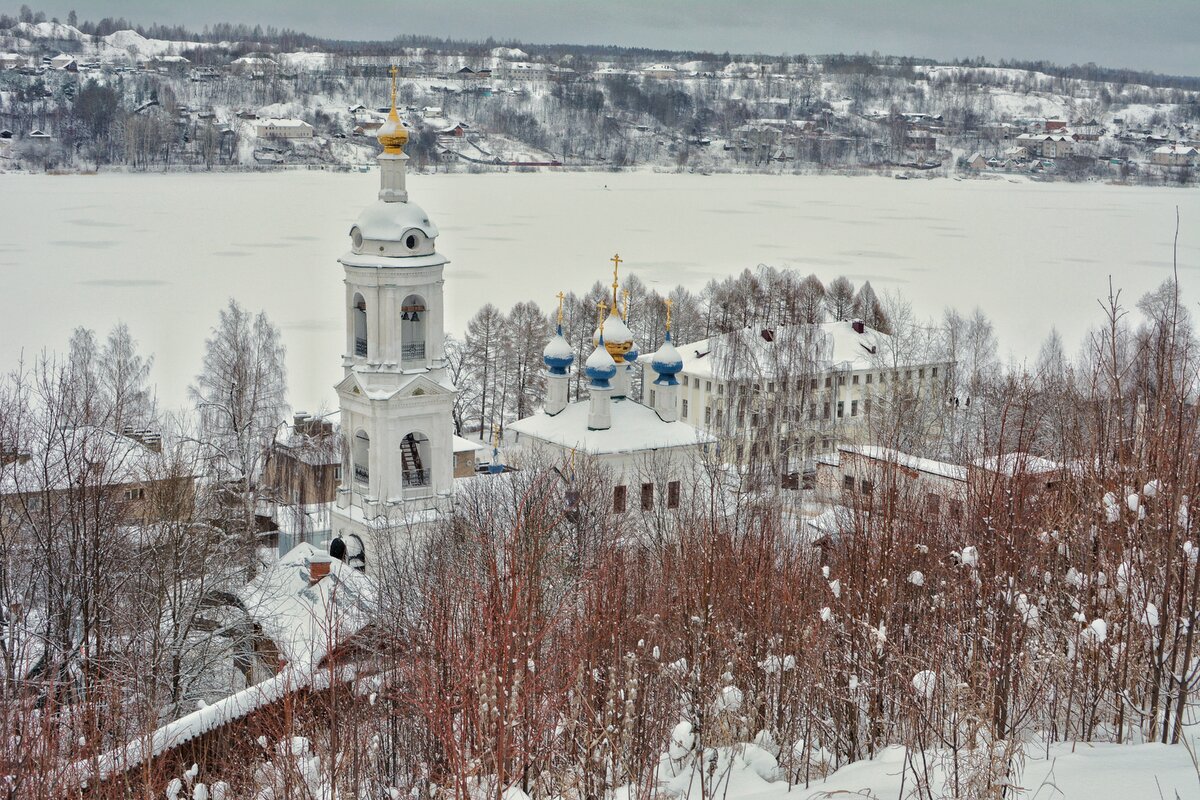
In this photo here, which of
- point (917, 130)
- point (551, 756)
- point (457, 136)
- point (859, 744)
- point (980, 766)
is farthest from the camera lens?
point (917, 130)

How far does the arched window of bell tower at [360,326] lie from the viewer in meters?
13.4

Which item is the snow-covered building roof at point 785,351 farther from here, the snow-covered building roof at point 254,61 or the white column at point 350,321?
the snow-covered building roof at point 254,61

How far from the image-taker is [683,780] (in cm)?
628

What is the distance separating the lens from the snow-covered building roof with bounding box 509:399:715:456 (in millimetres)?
15477

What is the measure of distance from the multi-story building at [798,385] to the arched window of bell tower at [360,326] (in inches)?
304

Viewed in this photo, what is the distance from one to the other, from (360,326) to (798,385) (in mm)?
11909

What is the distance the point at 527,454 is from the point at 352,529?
9.07ft

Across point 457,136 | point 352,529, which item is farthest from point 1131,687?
point 457,136

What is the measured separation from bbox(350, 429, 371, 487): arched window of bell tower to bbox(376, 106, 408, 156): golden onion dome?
2.95 metres

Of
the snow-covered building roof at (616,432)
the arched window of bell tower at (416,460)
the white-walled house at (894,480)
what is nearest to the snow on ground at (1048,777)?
the white-walled house at (894,480)

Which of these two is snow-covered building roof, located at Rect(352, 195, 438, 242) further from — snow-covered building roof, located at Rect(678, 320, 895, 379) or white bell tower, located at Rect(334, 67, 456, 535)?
snow-covered building roof, located at Rect(678, 320, 895, 379)

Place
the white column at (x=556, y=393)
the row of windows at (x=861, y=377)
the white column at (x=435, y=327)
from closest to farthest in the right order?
the white column at (x=435, y=327)
the white column at (x=556, y=393)
the row of windows at (x=861, y=377)

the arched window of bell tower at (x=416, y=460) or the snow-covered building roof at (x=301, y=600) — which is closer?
the snow-covered building roof at (x=301, y=600)

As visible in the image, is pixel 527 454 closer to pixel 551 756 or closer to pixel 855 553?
pixel 855 553
